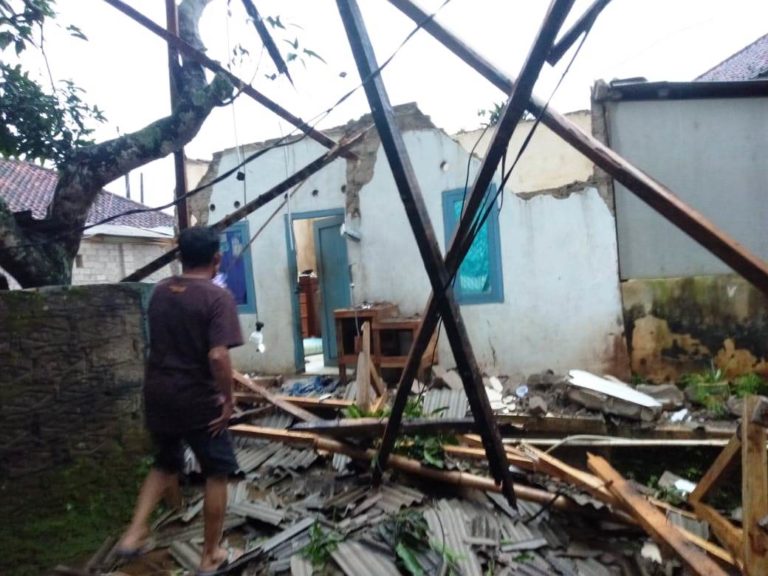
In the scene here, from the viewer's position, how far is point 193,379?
277 cm

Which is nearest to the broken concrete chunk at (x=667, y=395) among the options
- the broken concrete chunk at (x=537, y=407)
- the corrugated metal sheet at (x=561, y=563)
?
the broken concrete chunk at (x=537, y=407)

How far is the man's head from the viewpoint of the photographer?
9.17ft

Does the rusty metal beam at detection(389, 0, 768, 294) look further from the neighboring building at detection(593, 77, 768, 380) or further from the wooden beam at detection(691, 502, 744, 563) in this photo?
the neighboring building at detection(593, 77, 768, 380)

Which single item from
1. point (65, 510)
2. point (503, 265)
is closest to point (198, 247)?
point (65, 510)

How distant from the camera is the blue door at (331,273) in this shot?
8180 mm

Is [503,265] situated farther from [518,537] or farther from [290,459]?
[518,537]

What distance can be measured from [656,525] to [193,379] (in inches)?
115

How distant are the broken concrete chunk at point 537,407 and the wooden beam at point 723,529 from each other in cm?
204

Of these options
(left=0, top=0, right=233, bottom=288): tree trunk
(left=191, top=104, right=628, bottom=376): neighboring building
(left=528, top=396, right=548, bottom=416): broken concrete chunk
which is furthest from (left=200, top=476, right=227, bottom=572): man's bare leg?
(left=528, top=396, right=548, bottom=416): broken concrete chunk

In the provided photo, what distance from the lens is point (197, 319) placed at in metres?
2.74

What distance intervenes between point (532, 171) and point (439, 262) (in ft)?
13.8

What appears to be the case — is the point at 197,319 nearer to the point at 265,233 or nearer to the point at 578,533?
the point at 578,533

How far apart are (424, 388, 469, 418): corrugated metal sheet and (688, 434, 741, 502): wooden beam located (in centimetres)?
220

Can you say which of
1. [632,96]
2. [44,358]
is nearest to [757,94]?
[632,96]
